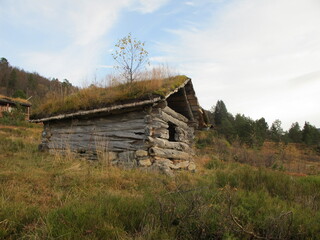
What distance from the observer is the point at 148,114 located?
7191 mm

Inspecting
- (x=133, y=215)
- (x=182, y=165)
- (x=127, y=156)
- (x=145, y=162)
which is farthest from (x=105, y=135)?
(x=133, y=215)

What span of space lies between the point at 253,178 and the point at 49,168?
515 cm

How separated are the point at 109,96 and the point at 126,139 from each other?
58.5 inches

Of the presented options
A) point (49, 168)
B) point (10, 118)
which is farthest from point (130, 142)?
point (10, 118)

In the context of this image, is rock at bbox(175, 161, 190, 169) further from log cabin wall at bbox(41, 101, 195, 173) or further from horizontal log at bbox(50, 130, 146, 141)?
horizontal log at bbox(50, 130, 146, 141)

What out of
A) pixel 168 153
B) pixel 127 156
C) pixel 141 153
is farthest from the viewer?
pixel 168 153

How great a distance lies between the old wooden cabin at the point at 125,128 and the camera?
6.99 metres

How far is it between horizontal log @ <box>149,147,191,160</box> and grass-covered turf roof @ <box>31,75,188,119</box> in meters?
1.60

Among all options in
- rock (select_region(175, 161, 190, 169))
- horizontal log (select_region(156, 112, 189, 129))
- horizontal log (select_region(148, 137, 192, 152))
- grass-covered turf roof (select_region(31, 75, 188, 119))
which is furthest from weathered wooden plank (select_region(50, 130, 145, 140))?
rock (select_region(175, 161, 190, 169))

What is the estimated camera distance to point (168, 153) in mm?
7742

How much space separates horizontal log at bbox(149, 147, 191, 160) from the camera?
6957 mm

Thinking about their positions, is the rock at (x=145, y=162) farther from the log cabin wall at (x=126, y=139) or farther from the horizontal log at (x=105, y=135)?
the horizontal log at (x=105, y=135)

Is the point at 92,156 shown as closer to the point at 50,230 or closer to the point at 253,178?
the point at 253,178

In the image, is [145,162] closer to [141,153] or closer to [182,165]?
[141,153]
